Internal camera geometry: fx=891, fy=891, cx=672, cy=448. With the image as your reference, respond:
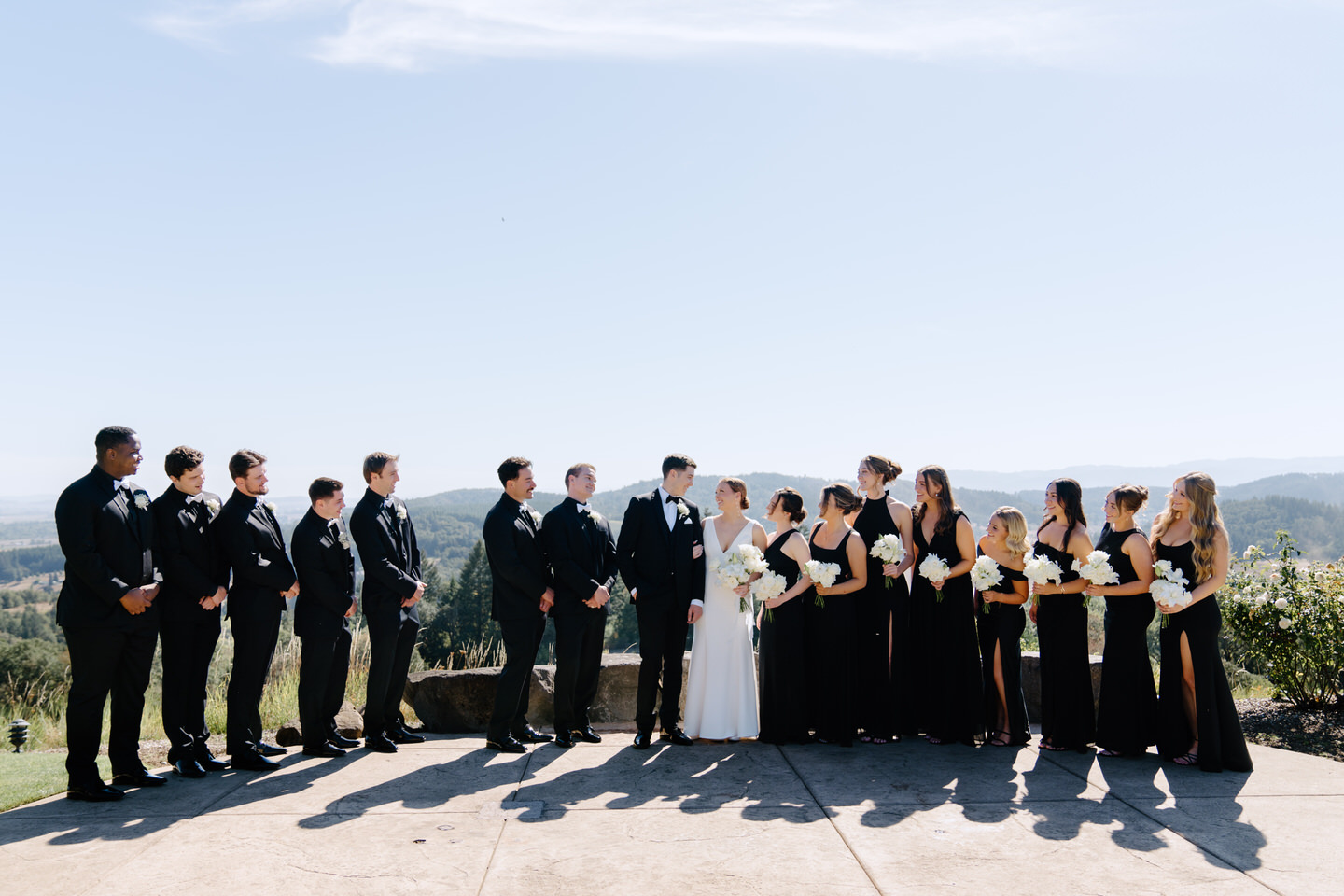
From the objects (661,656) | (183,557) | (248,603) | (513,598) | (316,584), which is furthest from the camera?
(661,656)

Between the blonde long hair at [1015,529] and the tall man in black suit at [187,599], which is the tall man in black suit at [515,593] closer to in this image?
the tall man in black suit at [187,599]

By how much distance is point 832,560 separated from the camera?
24.0ft

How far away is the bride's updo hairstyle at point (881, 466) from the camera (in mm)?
7340

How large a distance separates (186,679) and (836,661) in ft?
15.9

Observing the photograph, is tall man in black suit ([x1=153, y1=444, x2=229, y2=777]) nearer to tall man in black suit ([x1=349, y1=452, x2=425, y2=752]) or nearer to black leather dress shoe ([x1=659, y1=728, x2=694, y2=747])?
tall man in black suit ([x1=349, y1=452, x2=425, y2=752])

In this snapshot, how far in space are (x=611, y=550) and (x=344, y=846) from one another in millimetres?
3430

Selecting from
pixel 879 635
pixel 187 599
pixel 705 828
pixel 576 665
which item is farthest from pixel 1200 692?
pixel 187 599

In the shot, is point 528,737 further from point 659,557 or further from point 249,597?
point 249,597

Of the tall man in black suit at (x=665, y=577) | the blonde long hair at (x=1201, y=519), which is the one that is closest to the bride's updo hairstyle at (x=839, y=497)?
the tall man in black suit at (x=665, y=577)

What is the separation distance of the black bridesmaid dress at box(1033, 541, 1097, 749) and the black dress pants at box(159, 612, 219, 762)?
6.25 meters

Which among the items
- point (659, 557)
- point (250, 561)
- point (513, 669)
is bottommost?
point (513, 669)

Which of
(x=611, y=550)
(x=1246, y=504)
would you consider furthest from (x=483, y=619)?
(x=1246, y=504)

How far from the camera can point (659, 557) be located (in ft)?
23.6

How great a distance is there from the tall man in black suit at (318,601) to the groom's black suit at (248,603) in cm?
16
